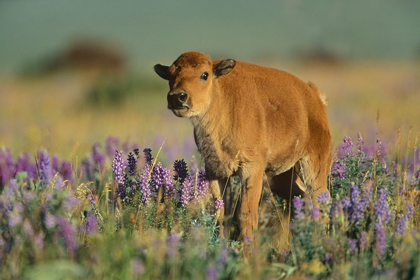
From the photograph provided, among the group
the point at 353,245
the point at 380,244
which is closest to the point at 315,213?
the point at 353,245

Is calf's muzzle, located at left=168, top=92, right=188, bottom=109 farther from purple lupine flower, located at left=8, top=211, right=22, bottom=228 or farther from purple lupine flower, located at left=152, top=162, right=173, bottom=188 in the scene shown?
purple lupine flower, located at left=8, top=211, right=22, bottom=228

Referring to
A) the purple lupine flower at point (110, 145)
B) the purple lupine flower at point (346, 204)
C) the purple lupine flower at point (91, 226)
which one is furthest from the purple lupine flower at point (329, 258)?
the purple lupine flower at point (110, 145)

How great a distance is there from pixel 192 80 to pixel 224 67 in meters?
0.45

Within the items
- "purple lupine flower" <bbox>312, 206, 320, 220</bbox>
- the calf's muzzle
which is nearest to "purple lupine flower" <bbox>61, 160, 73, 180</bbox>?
the calf's muzzle

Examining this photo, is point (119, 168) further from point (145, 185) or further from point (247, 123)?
point (247, 123)

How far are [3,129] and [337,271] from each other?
12.2 m

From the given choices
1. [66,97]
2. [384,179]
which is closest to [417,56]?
[66,97]

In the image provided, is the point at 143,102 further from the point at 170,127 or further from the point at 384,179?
the point at 384,179

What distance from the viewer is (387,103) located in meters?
18.2

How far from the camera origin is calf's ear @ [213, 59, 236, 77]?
6480 millimetres

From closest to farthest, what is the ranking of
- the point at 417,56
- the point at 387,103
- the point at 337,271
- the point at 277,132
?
the point at 337,271, the point at 277,132, the point at 387,103, the point at 417,56

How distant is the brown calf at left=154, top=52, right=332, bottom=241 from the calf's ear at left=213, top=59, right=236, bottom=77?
0.03 ft

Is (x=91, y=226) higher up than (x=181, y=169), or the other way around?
(x=181, y=169)

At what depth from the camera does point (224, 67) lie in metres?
6.52
